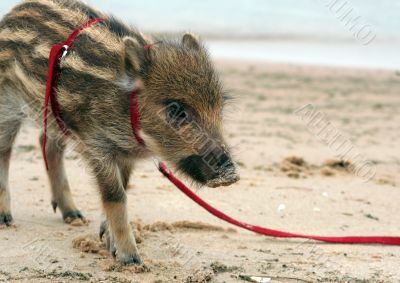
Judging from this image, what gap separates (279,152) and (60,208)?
352cm

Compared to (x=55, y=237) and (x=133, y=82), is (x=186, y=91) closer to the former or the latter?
(x=133, y=82)

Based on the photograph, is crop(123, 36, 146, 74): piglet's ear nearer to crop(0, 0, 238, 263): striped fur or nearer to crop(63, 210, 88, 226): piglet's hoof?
crop(0, 0, 238, 263): striped fur

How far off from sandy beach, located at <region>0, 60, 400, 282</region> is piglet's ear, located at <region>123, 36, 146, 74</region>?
70 cm

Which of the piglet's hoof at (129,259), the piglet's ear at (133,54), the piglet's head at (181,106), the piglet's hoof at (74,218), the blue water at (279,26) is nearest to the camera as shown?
the piglet's head at (181,106)

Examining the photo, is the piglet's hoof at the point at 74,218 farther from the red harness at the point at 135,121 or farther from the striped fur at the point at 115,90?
the red harness at the point at 135,121

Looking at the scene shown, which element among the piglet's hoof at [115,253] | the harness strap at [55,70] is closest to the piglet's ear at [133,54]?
the harness strap at [55,70]

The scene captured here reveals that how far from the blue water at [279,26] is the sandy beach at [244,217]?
8.72 metres

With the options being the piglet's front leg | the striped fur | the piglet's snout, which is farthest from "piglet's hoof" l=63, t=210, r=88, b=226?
the piglet's snout

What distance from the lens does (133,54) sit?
4223 millimetres

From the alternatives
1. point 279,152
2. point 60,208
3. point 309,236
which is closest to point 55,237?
point 60,208

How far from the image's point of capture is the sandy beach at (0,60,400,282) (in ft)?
14.1

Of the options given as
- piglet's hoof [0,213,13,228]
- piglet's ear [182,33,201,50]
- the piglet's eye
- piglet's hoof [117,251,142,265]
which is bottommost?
piglet's hoof [0,213,13,228]

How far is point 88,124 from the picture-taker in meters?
4.40

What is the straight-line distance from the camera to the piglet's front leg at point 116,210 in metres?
4.38
